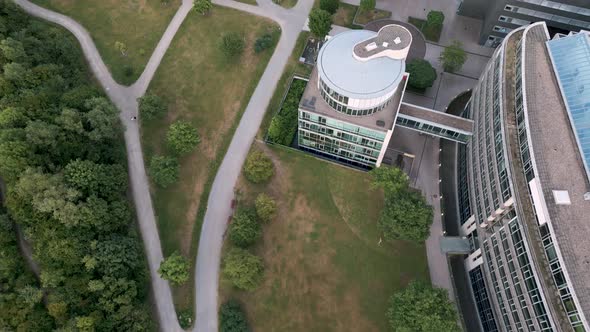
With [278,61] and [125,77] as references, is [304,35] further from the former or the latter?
[125,77]

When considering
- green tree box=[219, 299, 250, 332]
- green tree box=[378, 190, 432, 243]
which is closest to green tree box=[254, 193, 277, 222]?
green tree box=[219, 299, 250, 332]

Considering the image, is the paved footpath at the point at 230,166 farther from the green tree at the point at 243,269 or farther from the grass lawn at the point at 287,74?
the green tree at the point at 243,269

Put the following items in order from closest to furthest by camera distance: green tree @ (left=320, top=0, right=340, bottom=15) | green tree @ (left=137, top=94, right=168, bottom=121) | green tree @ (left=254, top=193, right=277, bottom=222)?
green tree @ (left=254, top=193, right=277, bottom=222) < green tree @ (left=137, top=94, right=168, bottom=121) < green tree @ (left=320, top=0, right=340, bottom=15)

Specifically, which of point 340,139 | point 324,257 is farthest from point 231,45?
point 324,257

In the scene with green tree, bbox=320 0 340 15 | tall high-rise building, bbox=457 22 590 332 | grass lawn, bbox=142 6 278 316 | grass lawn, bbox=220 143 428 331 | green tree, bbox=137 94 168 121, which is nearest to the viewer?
tall high-rise building, bbox=457 22 590 332

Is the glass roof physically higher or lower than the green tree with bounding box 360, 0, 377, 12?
lower

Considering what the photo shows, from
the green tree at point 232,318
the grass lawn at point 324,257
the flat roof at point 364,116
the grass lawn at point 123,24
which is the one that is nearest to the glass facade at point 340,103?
the flat roof at point 364,116

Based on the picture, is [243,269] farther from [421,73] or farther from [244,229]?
[421,73]

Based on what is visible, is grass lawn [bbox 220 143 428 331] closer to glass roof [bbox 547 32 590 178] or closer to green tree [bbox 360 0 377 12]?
glass roof [bbox 547 32 590 178]
